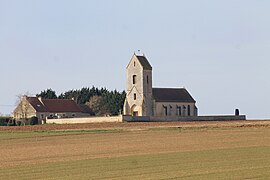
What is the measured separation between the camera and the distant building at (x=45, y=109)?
116 m

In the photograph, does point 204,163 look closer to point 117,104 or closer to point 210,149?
point 210,149

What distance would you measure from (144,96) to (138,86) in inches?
71.6

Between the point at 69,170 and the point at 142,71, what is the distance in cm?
7731

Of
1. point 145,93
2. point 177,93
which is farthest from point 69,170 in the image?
point 177,93

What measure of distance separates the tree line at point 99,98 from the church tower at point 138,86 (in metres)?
15.4

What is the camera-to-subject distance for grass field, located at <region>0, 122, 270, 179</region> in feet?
81.1

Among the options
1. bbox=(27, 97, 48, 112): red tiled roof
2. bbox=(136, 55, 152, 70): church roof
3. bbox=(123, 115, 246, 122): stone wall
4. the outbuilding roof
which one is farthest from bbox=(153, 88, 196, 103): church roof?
bbox=(27, 97, 48, 112): red tiled roof

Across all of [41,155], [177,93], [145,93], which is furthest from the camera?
[177,93]

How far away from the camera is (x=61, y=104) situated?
12350 centimetres

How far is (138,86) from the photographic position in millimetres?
103438

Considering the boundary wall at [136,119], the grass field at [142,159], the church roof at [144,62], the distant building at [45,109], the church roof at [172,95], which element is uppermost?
the church roof at [144,62]

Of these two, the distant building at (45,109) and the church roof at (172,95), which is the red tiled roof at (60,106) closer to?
the distant building at (45,109)

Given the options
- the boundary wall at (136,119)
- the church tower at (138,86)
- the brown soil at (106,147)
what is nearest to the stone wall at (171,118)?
the boundary wall at (136,119)

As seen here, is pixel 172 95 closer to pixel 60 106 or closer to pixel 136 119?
pixel 136 119
